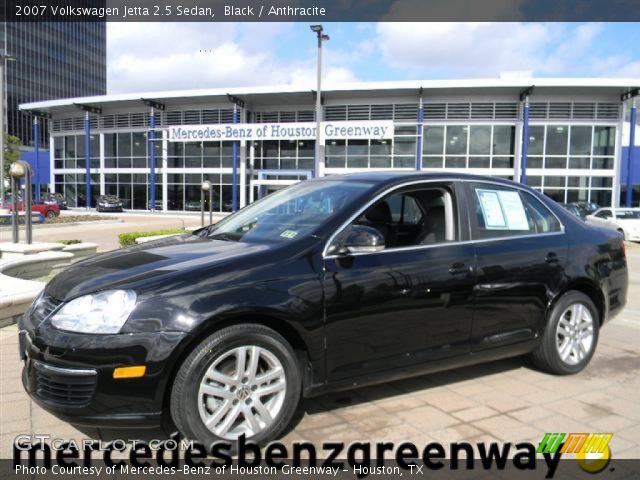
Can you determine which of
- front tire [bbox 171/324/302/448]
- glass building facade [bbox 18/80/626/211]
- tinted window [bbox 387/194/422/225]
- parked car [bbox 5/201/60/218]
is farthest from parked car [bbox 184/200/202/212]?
front tire [bbox 171/324/302/448]

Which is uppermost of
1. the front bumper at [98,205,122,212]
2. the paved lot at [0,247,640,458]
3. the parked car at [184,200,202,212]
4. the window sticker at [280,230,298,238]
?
the window sticker at [280,230,298,238]

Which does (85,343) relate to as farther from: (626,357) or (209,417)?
(626,357)

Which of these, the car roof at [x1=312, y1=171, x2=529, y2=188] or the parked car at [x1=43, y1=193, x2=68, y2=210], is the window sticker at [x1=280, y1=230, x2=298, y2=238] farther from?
the parked car at [x1=43, y1=193, x2=68, y2=210]

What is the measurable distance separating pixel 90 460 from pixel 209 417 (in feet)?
2.36

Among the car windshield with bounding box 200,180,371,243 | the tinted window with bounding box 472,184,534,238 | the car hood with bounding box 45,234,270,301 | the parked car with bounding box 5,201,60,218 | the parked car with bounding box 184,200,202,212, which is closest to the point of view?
the car hood with bounding box 45,234,270,301

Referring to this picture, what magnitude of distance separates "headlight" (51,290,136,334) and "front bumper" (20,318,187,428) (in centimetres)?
5

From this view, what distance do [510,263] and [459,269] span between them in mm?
512

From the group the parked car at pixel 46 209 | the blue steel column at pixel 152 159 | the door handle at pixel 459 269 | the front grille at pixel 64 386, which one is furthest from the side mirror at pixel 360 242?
the blue steel column at pixel 152 159

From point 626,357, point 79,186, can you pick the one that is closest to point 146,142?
point 79,186

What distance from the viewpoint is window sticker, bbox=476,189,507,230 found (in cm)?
418

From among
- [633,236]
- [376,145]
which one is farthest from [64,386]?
[376,145]

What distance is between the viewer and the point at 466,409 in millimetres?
3844

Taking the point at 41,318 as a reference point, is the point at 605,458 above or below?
below

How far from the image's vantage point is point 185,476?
290 cm
